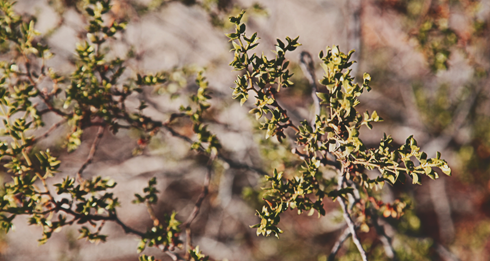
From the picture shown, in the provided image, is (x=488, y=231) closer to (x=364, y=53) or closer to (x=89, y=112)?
(x=364, y=53)

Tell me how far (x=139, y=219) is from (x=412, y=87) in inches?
185

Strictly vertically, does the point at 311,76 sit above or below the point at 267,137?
above

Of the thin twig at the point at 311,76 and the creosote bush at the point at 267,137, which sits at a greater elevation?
the thin twig at the point at 311,76

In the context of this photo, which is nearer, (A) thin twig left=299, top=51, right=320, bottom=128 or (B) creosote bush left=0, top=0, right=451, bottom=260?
(B) creosote bush left=0, top=0, right=451, bottom=260

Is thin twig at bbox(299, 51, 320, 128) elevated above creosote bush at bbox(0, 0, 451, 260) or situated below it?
above

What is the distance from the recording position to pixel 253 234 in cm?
464

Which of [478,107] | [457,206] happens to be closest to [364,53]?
[478,107]

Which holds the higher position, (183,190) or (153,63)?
(153,63)

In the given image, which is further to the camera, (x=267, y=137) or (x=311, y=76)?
(x=311, y=76)

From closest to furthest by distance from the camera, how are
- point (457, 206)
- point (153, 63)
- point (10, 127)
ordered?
1. point (10, 127)
2. point (457, 206)
3. point (153, 63)

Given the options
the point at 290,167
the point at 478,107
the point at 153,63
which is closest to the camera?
the point at 290,167

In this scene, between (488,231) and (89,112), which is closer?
(89,112)

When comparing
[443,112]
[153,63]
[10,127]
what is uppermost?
[153,63]

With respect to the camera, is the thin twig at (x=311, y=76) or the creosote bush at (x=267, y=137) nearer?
the creosote bush at (x=267, y=137)
